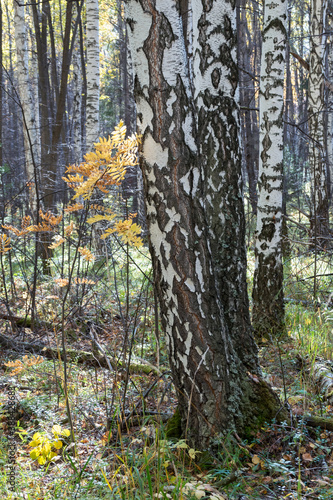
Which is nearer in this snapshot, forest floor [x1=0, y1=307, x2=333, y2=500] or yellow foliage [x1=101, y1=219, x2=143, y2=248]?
forest floor [x1=0, y1=307, x2=333, y2=500]

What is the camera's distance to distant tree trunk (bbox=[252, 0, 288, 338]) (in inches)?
174

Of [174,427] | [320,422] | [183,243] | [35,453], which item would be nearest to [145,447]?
[174,427]

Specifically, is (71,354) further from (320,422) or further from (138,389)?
(320,422)

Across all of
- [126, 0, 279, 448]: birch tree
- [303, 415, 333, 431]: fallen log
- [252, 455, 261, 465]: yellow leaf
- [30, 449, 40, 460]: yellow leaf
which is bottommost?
[252, 455, 261, 465]: yellow leaf

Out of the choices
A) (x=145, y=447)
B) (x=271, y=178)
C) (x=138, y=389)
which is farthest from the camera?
(x=271, y=178)

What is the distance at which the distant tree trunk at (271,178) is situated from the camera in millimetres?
4430

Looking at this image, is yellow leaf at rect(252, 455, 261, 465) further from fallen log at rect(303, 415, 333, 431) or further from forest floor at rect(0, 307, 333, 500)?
fallen log at rect(303, 415, 333, 431)

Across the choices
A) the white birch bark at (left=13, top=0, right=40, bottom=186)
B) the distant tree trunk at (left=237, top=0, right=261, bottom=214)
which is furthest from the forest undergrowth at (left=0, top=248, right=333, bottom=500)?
the white birch bark at (left=13, top=0, right=40, bottom=186)

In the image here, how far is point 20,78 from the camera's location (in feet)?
26.0

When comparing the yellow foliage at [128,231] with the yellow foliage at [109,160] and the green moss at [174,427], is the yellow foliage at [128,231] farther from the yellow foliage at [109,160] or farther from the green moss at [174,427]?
the green moss at [174,427]

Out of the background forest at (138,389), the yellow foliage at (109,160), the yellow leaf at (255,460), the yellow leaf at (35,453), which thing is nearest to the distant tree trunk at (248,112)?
the background forest at (138,389)

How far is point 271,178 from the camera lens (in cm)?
446

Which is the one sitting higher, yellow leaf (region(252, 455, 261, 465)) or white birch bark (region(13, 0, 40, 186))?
white birch bark (region(13, 0, 40, 186))

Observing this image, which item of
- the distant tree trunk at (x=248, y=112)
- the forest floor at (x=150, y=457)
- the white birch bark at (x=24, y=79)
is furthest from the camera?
the distant tree trunk at (x=248, y=112)
